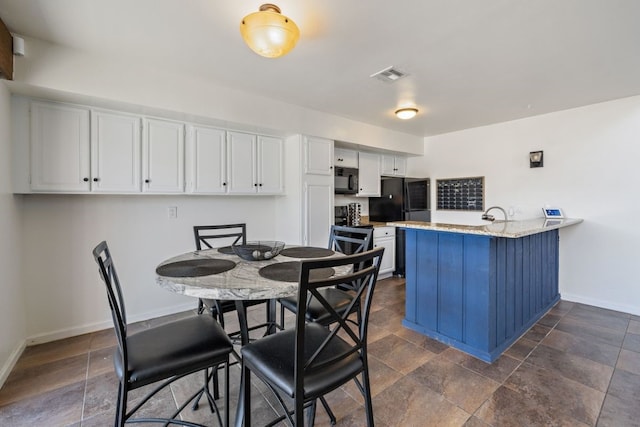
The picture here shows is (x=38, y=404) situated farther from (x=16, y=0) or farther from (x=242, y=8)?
(x=242, y=8)

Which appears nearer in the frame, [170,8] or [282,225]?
[170,8]

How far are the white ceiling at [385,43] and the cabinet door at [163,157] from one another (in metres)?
0.56

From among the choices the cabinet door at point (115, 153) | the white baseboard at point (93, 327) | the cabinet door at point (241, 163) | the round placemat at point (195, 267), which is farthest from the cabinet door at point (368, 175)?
the round placemat at point (195, 267)

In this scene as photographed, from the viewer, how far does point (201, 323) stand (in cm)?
159

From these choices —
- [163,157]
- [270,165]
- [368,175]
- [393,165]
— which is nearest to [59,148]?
[163,157]

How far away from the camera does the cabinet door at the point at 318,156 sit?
360cm

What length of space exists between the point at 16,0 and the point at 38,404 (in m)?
2.41

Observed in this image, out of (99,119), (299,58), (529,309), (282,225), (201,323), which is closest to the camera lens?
(201,323)

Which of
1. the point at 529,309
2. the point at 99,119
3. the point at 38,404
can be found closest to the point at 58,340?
the point at 38,404

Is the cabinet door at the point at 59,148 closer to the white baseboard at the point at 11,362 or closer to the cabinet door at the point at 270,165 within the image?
the white baseboard at the point at 11,362

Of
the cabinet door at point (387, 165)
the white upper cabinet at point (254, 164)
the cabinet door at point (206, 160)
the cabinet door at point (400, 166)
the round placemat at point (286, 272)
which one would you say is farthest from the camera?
the cabinet door at point (400, 166)

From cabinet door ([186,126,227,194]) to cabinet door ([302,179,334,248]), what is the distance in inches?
39.5

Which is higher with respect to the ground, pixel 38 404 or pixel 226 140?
pixel 226 140

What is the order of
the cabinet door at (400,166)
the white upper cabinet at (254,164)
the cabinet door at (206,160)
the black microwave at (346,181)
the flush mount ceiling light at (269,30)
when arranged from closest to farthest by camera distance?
the flush mount ceiling light at (269,30), the cabinet door at (206,160), the white upper cabinet at (254,164), the black microwave at (346,181), the cabinet door at (400,166)
